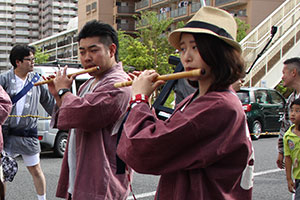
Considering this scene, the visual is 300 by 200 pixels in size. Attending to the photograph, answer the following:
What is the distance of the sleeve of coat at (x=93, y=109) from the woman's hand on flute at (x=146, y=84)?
0.55 meters

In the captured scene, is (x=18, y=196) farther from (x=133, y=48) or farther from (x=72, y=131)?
(x=133, y=48)

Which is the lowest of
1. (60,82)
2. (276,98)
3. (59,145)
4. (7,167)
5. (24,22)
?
(59,145)

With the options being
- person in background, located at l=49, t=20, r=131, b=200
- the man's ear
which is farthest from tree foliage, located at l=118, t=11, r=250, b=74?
person in background, located at l=49, t=20, r=131, b=200

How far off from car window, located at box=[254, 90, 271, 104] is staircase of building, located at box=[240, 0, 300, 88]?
381 cm

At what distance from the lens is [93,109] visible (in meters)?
2.26

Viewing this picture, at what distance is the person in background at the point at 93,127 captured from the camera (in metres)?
2.27

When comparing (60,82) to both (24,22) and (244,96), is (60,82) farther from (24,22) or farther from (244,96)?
(24,22)

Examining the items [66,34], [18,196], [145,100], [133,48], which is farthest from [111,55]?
[66,34]

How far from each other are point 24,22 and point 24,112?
110160mm

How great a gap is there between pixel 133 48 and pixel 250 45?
943 centimetres

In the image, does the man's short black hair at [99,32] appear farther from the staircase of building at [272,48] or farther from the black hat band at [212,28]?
the staircase of building at [272,48]

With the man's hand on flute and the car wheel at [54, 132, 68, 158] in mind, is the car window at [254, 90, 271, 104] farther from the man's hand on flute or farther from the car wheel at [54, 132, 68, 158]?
the man's hand on flute

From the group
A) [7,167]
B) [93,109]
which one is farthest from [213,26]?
[7,167]

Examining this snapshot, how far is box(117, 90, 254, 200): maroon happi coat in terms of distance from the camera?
5.06 feet
